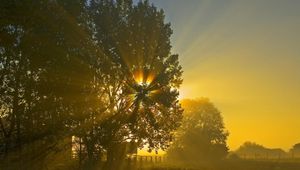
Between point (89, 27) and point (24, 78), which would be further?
point (89, 27)

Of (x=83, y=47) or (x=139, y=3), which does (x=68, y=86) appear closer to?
(x=83, y=47)

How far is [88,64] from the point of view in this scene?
45.6 meters

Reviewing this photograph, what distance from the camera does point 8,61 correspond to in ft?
145

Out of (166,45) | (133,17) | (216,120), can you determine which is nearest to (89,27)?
(133,17)

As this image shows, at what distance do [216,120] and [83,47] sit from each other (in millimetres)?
81313

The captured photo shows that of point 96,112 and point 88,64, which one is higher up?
point 88,64

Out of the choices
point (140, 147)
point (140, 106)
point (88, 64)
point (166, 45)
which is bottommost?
point (140, 147)

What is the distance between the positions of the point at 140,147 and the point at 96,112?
29.4 ft

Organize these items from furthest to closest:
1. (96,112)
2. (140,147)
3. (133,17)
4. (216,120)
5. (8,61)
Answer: (216,120), (140,147), (133,17), (96,112), (8,61)

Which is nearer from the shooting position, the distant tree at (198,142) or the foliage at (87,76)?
the foliage at (87,76)

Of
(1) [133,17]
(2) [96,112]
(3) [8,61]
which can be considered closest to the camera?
(3) [8,61]

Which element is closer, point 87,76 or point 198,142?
point 87,76

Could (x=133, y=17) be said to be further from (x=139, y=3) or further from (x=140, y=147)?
(x=140, y=147)

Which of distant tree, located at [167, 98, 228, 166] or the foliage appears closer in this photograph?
the foliage
